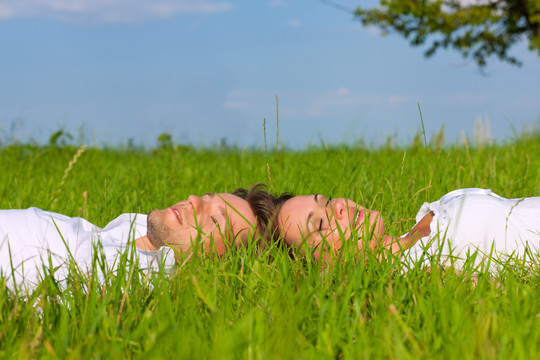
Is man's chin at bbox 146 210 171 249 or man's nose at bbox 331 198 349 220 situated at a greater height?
man's nose at bbox 331 198 349 220

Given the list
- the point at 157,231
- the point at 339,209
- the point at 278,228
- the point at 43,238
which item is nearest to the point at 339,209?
the point at 339,209

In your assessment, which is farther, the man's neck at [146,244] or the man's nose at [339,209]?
the man's neck at [146,244]

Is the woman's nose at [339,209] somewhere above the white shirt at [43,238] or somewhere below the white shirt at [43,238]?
above

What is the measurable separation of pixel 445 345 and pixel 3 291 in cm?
155

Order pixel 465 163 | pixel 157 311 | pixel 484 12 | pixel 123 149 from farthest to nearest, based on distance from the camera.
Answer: pixel 484 12
pixel 123 149
pixel 465 163
pixel 157 311

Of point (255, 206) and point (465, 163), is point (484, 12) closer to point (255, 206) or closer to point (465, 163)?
point (465, 163)

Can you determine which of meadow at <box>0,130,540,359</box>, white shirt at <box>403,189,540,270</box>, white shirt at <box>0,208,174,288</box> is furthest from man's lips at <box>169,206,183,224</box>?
white shirt at <box>403,189,540,270</box>

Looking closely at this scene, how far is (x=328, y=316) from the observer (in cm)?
169

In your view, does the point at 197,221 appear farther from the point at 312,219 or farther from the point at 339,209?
the point at 339,209

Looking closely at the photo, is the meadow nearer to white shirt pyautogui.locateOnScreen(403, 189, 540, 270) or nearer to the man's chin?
white shirt pyautogui.locateOnScreen(403, 189, 540, 270)

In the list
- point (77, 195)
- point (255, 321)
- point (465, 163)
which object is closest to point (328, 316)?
point (255, 321)

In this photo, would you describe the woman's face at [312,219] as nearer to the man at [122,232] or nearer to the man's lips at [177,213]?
the man at [122,232]

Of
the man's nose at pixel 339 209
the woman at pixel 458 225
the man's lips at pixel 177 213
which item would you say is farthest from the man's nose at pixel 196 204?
the man's nose at pixel 339 209

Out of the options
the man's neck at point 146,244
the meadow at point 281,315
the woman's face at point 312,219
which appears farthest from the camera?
the man's neck at point 146,244
